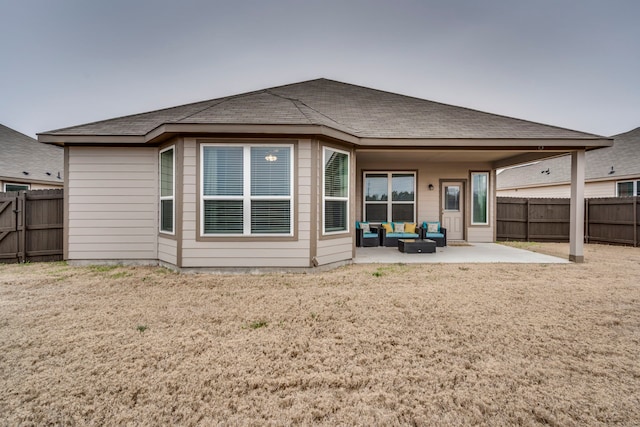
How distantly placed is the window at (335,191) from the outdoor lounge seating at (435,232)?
366 cm

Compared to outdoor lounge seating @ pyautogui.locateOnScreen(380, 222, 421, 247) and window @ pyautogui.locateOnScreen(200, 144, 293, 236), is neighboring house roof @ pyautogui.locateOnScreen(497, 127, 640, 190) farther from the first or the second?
window @ pyautogui.locateOnScreen(200, 144, 293, 236)

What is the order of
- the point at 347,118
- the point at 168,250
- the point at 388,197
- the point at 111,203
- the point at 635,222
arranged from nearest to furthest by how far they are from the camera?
the point at 168,250 → the point at 111,203 → the point at 347,118 → the point at 635,222 → the point at 388,197

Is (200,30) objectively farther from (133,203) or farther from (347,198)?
(347,198)

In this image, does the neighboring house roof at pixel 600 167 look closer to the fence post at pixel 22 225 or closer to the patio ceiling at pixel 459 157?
the patio ceiling at pixel 459 157

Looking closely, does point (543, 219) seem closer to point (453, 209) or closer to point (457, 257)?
point (453, 209)

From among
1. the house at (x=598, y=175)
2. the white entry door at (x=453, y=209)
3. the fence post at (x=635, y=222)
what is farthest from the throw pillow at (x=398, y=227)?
the house at (x=598, y=175)

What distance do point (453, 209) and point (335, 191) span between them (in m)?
6.00

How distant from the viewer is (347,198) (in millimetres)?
Result: 6363

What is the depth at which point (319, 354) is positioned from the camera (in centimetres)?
250

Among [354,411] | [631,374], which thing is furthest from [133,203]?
[631,374]

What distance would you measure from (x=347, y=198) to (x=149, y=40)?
1265 cm

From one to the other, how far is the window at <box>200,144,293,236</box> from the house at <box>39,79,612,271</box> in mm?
20

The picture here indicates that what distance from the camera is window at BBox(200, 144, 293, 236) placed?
17.9ft

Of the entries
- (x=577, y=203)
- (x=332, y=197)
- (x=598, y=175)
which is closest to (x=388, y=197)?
(x=332, y=197)
